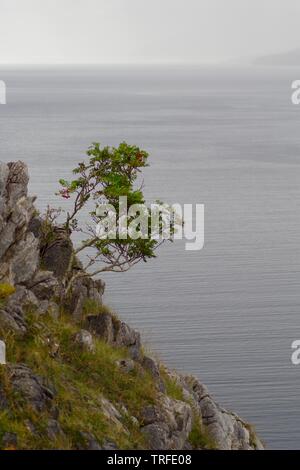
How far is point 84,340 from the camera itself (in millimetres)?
31516

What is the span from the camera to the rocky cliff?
26.0m

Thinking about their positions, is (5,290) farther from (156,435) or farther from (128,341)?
(128,341)

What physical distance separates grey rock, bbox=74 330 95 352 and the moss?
0.66 feet

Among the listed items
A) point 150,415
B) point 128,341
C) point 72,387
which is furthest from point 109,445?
point 128,341

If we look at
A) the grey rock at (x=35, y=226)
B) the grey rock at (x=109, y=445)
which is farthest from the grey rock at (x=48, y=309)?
the grey rock at (x=109, y=445)

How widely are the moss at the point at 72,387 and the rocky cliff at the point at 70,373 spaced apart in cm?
4

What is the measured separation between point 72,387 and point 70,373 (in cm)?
119

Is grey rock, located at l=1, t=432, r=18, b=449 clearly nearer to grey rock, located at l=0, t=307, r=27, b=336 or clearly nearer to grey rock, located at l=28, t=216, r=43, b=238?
grey rock, located at l=0, t=307, r=27, b=336

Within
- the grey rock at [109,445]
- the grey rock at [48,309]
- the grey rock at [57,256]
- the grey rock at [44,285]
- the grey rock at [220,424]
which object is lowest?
the grey rock at [220,424]

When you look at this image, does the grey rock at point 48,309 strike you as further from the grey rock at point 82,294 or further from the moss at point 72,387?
the grey rock at point 82,294

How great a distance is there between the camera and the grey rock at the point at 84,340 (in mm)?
31391

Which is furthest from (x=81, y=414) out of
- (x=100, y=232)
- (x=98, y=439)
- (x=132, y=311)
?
(x=132, y=311)

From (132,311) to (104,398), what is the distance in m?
49.1

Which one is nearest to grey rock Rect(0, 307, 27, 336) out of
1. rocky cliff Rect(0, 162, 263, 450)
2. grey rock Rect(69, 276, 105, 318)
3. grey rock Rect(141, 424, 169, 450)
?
rocky cliff Rect(0, 162, 263, 450)
